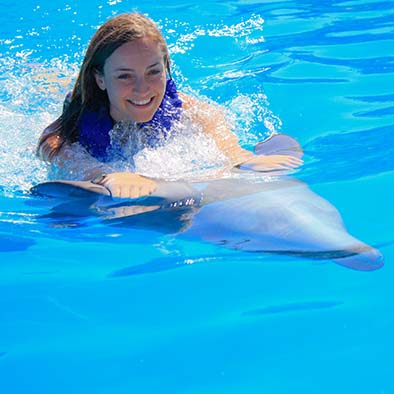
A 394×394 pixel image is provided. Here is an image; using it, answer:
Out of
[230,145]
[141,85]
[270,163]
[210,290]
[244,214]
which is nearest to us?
[210,290]

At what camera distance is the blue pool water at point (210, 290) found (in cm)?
210

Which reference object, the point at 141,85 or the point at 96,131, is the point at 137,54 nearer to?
the point at 141,85

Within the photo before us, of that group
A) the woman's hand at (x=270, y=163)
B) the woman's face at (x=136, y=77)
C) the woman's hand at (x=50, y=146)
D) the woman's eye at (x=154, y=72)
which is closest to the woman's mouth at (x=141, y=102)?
the woman's face at (x=136, y=77)

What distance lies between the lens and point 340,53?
18.1 ft

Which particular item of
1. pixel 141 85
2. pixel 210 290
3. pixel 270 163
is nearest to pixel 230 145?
pixel 270 163

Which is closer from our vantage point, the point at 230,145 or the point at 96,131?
the point at 96,131

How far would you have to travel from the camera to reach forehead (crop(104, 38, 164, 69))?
354cm

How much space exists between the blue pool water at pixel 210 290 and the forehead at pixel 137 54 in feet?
2.40

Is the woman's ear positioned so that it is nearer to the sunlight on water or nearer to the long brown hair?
the long brown hair

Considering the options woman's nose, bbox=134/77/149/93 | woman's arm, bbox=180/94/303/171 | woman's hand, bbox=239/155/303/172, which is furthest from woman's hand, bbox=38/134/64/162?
woman's hand, bbox=239/155/303/172

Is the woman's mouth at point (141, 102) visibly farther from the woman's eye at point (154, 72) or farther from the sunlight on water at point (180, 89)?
the sunlight on water at point (180, 89)

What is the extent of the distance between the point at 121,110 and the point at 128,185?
758mm

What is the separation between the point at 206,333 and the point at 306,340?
288 millimetres

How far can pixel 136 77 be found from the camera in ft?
11.7
